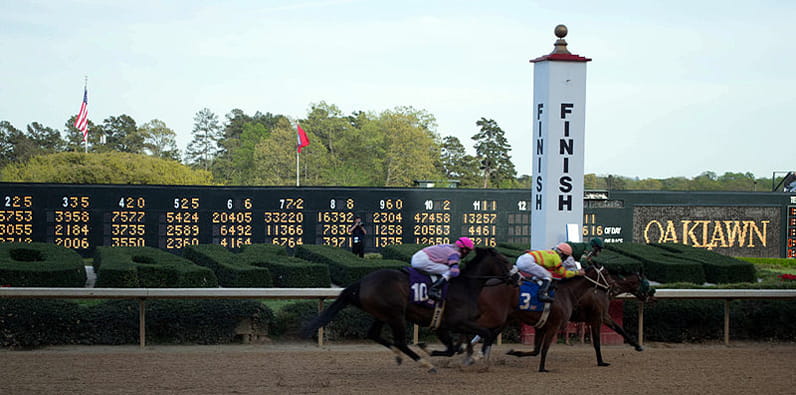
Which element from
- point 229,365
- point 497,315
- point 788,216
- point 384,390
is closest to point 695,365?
point 497,315

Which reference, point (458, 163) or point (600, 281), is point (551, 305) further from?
point (458, 163)

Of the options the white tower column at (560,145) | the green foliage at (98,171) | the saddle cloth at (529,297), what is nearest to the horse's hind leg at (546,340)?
the saddle cloth at (529,297)

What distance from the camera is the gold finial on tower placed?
12864 millimetres

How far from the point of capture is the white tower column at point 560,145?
1273 centimetres

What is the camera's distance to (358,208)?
2105 centimetres

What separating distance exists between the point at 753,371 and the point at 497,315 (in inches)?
109

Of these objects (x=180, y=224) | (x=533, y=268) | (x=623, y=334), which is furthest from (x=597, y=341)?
(x=180, y=224)

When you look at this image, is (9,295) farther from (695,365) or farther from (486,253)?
(695,365)

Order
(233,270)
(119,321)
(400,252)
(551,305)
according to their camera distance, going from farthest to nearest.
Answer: (400,252) → (233,270) → (119,321) → (551,305)

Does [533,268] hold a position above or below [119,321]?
above

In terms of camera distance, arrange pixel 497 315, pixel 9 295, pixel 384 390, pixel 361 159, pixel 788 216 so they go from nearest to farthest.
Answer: pixel 384 390 → pixel 497 315 → pixel 9 295 → pixel 788 216 → pixel 361 159

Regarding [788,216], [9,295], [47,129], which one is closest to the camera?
[9,295]

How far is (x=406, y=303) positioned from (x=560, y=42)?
5713 mm

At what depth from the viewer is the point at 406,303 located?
883 cm
